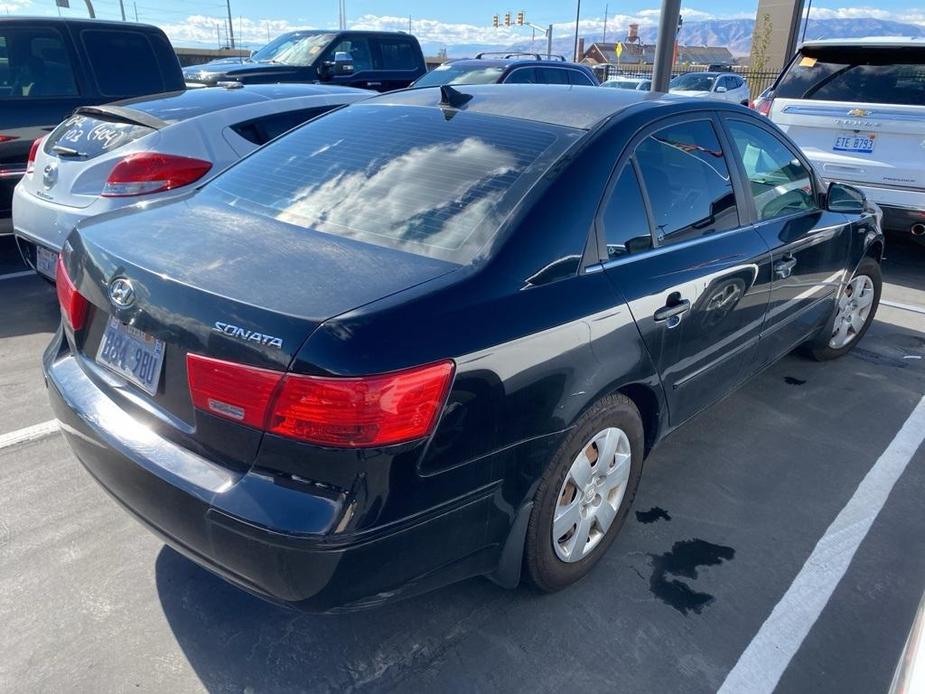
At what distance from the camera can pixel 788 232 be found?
3.54 meters

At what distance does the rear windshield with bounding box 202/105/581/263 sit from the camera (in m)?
2.29

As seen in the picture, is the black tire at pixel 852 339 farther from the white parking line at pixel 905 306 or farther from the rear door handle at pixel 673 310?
the rear door handle at pixel 673 310

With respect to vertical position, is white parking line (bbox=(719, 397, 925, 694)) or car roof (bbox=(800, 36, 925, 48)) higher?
car roof (bbox=(800, 36, 925, 48))

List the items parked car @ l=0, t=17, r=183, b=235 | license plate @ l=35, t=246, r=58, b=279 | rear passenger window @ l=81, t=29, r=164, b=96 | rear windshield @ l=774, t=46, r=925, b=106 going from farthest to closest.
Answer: rear windshield @ l=774, t=46, r=925, b=106, rear passenger window @ l=81, t=29, r=164, b=96, parked car @ l=0, t=17, r=183, b=235, license plate @ l=35, t=246, r=58, b=279

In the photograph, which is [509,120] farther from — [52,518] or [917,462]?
[917,462]

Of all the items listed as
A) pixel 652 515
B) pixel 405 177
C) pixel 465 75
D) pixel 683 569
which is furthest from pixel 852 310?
pixel 465 75

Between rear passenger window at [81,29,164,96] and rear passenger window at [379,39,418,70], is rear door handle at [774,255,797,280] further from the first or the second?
rear passenger window at [379,39,418,70]

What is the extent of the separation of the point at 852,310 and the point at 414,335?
3980 mm

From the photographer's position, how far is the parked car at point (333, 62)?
420 inches

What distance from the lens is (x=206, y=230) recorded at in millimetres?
2359

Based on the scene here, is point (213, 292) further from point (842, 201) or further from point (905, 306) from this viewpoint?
point (905, 306)

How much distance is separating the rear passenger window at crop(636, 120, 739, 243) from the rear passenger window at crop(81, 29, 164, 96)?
5.13 metres

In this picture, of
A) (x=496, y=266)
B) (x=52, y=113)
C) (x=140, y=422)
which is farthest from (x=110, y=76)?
(x=496, y=266)

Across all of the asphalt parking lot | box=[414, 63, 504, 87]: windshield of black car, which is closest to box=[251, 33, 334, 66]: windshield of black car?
box=[414, 63, 504, 87]: windshield of black car
